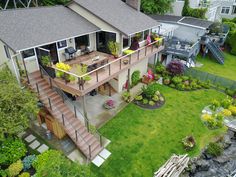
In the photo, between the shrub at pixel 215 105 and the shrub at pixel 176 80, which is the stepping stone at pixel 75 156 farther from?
the shrub at pixel 176 80

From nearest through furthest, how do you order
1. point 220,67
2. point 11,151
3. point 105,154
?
1. point 11,151
2. point 105,154
3. point 220,67

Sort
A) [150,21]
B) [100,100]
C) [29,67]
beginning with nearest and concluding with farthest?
[29,67]
[100,100]
[150,21]

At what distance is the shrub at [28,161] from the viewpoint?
1209 centimetres

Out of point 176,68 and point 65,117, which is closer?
point 65,117

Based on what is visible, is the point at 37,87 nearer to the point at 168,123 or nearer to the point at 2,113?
the point at 2,113

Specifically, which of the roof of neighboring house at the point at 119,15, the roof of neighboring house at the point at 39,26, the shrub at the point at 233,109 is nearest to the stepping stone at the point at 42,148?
the roof of neighboring house at the point at 39,26

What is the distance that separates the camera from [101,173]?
12188 mm

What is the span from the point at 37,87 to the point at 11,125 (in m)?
3.36

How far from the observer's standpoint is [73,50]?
16.6m

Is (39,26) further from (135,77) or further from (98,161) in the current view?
(98,161)

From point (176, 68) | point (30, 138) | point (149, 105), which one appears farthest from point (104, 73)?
point (176, 68)

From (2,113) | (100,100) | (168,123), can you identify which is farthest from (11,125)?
(168,123)

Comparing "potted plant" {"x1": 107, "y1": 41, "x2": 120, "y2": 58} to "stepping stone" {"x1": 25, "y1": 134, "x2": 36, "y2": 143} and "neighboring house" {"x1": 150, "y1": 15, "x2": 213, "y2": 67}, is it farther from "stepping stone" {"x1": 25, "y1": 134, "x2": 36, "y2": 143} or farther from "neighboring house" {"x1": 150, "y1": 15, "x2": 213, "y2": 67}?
"stepping stone" {"x1": 25, "y1": 134, "x2": 36, "y2": 143}

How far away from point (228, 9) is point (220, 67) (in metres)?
22.7
